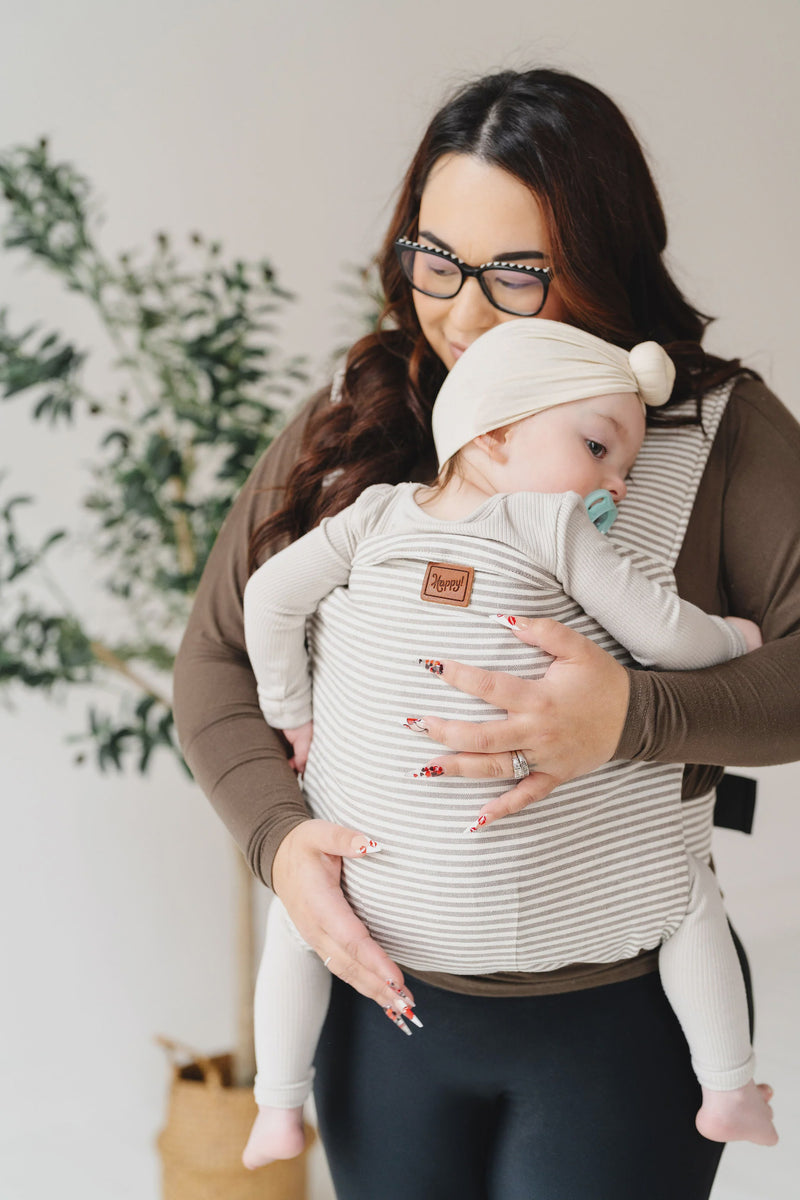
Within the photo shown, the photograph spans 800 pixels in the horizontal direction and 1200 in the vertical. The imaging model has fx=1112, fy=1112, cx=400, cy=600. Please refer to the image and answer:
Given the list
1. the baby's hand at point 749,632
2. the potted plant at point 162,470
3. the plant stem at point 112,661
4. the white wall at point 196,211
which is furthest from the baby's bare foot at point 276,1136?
the white wall at point 196,211

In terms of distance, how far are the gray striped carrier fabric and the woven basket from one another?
125 centimetres

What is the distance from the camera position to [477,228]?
119cm

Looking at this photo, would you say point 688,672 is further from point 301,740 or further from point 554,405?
point 301,740

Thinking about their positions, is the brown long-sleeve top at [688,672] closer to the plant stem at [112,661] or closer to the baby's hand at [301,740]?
the baby's hand at [301,740]

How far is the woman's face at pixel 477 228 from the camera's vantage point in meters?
1.18

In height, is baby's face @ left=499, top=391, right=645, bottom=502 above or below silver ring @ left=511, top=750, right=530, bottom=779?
above

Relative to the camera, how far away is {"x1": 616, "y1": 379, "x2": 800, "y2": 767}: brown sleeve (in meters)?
1.04

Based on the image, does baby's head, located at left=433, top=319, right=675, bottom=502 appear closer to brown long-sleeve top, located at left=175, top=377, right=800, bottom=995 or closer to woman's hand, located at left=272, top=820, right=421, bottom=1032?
brown long-sleeve top, located at left=175, top=377, right=800, bottom=995

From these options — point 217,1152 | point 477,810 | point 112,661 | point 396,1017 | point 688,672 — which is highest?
point 688,672

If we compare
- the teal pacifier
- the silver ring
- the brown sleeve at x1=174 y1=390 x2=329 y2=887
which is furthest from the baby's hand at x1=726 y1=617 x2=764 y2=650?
the brown sleeve at x1=174 y1=390 x2=329 y2=887

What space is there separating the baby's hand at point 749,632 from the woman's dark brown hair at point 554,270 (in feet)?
0.78

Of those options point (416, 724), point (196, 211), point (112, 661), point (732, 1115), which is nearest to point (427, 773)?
point (416, 724)

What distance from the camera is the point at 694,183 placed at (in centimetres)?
319

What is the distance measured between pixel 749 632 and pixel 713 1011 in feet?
1.25
